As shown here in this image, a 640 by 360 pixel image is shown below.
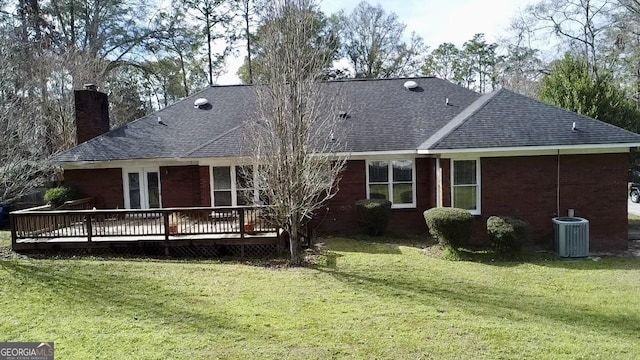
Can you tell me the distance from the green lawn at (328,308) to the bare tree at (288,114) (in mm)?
1899

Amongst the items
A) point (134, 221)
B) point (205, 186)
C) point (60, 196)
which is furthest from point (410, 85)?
point (60, 196)

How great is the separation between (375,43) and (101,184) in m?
26.7

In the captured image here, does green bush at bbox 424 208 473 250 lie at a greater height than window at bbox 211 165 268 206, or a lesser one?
lesser

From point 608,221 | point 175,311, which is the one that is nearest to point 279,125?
point 175,311

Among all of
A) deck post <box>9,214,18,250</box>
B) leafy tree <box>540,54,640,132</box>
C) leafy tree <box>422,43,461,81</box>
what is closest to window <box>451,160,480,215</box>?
leafy tree <box>540,54,640,132</box>

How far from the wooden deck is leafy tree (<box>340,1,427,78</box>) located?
1047 inches

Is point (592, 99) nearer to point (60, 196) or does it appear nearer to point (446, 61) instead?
point (60, 196)

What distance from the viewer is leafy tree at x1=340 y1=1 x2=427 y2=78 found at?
34750mm

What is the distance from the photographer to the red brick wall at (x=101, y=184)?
1439 cm

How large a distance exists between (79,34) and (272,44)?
24.2m

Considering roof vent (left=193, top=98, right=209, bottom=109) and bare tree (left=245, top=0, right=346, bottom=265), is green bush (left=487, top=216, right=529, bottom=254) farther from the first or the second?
roof vent (left=193, top=98, right=209, bottom=109)

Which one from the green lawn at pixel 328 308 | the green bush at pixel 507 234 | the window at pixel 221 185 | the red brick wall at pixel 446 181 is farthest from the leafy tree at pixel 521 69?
the window at pixel 221 185

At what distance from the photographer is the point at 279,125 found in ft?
29.5

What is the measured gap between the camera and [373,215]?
491 inches
